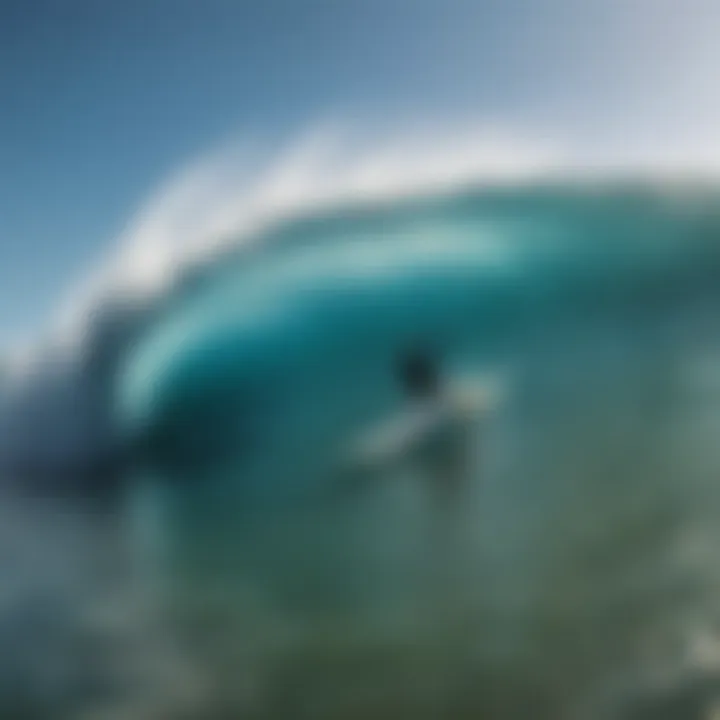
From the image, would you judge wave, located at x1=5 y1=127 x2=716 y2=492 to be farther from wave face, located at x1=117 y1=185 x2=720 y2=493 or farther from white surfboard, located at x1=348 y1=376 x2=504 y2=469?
white surfboard, located at x1=348 y1=376 x2=504 y2=469

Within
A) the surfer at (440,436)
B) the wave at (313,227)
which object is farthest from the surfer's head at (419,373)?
the wave at (313,227)

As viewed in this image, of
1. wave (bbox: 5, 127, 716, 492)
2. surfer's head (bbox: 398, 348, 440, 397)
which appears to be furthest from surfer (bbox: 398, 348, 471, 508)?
wave (bbox: 5, 127, 716, 492)

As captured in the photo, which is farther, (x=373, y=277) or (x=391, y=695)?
(x=373, y=277)

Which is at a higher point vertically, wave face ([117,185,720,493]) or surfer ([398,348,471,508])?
wave face ([117,185,720,493])

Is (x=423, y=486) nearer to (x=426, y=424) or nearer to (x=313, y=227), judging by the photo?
(x=426, y=424)

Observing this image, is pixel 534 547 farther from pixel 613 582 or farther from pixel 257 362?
pixel 257 362

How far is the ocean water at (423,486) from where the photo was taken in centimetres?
146

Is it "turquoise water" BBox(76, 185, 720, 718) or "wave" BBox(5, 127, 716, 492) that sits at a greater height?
"wave" BBox(5, 127, 716, 492)

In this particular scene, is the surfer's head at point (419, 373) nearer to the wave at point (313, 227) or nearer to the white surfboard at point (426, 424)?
the white surfboard at point (426, 424)

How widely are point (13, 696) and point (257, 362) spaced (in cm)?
65

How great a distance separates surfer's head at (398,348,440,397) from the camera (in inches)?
60.0

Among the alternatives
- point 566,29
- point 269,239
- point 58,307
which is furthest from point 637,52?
point 58,307

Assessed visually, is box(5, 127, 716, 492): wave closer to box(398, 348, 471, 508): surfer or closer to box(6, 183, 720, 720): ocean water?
box(6, 183, 720, 720): ocean water

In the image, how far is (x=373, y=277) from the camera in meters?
1.56
